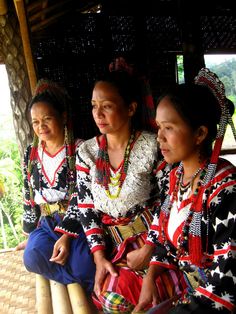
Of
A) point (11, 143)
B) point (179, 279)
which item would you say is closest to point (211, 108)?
point (179, 279)

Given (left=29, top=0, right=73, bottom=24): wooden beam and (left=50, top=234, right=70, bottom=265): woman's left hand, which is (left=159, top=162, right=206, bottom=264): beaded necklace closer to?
(left=50, top=234, right=70, bottom=265): woman's left hand

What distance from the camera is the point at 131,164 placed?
226 centimetres

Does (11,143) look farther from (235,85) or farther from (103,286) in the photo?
(103,286)

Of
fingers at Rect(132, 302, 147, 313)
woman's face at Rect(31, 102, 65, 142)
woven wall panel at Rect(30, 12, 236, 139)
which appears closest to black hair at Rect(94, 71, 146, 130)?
woman's face at Rect(31, 102, 65, 142)

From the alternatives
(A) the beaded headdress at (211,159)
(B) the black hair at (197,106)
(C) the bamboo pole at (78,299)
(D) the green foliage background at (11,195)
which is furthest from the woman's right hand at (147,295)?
(D) the green foliage background at (11,195)

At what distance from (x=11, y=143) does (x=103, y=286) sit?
995cm

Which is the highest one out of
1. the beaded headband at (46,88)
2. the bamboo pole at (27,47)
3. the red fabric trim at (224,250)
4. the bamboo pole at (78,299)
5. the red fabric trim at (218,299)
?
the bamboo pole at (27,47)

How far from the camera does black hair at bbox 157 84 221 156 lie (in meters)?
1.68

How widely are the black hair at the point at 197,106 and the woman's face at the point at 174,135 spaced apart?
26 millimetres

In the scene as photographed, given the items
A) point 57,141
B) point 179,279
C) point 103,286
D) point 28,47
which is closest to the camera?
point 179,279

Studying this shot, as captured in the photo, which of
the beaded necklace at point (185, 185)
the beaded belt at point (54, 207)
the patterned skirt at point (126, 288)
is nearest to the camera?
the beaded necklace at point (185, 185)

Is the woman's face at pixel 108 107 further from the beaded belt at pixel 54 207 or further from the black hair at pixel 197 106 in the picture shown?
the beaded belt at pixel 54 207

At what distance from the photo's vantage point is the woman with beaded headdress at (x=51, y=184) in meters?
2.54

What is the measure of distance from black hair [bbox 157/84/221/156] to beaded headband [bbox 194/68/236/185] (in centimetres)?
2
